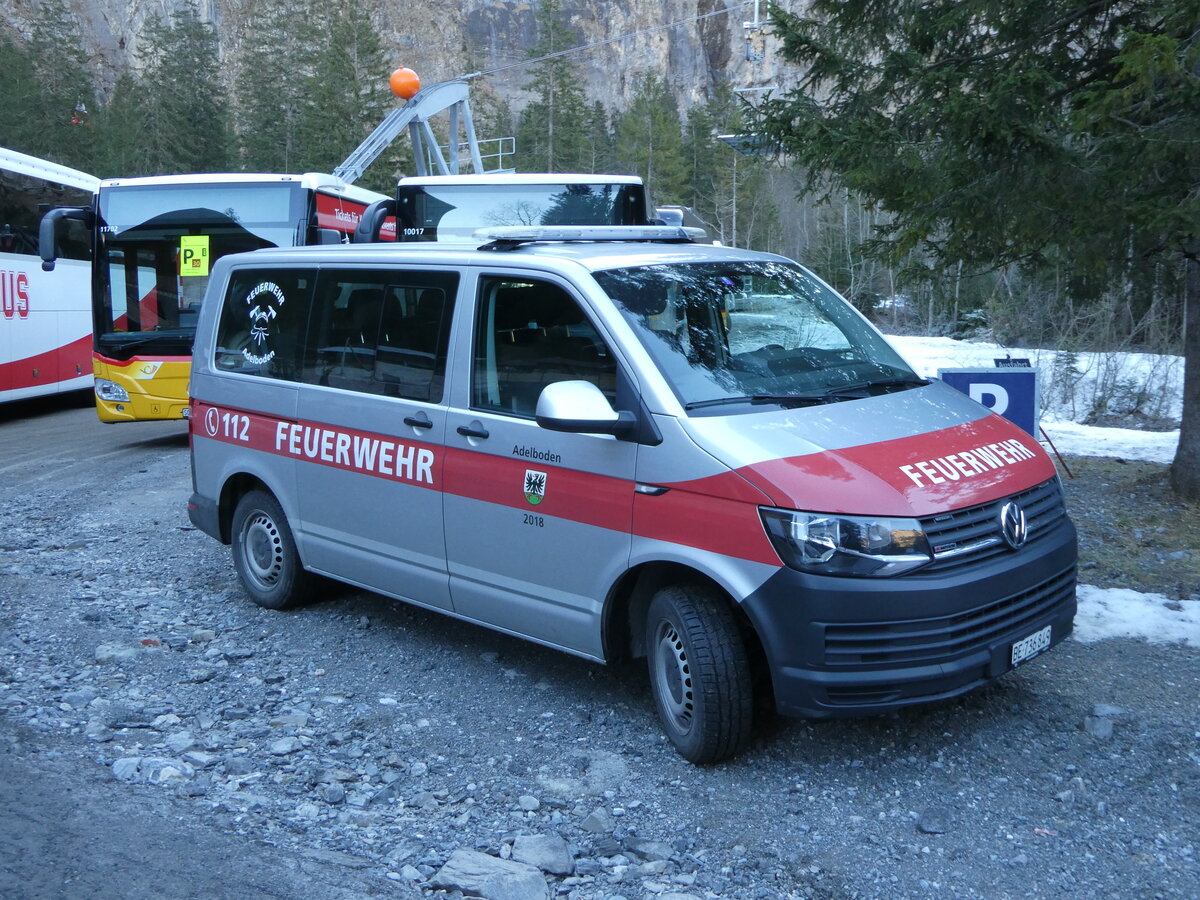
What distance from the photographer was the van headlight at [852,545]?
4.17m

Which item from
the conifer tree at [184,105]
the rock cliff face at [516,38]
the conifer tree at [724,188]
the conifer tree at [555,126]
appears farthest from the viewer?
the rock cliff face at [516,38]

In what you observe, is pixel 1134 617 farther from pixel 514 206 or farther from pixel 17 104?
pixel 17 104

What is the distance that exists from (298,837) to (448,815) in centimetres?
56

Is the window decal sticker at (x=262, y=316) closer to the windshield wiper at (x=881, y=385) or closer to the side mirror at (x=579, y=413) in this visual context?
the side mirror at (x=579, y=413)

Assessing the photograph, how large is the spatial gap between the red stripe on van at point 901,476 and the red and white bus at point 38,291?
51.8 ft

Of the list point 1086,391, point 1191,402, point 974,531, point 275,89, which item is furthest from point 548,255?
point 275,89

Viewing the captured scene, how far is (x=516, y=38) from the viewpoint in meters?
92.2

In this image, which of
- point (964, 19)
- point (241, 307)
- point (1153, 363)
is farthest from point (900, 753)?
point (1153, 363)

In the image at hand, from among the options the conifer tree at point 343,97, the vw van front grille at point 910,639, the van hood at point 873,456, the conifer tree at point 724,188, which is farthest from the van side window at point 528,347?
the conifer tree at point 724,188

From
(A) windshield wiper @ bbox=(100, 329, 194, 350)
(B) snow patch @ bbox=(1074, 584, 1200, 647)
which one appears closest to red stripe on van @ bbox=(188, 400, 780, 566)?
(B) snow patch @ bbox=(1074, 584, 1200, 647)

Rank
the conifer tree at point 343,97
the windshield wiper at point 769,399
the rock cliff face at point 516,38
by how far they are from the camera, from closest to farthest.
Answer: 1. the windshield wiper at point 769,399
2. the conifer tree at point 343,97
3. the rock cliff face at point 516,38

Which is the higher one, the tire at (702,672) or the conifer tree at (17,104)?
the conifer tree at (17,104)

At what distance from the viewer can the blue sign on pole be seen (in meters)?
8.60

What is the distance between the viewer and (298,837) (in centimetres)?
420
